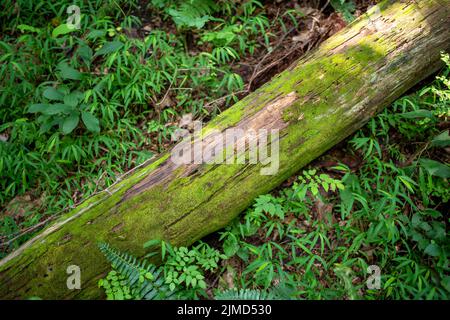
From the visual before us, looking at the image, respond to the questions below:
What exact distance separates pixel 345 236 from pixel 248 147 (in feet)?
3.52

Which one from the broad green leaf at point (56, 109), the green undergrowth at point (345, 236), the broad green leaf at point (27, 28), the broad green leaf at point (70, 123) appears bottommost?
the green undergrowth at point (345, 236)

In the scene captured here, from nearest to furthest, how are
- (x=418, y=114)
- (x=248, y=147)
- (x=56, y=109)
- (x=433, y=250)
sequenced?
(x=433, y=250)
(x=248, y=147)
(x=418, y=114)
(x=56, y=109)

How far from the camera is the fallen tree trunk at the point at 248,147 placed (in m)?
2.47

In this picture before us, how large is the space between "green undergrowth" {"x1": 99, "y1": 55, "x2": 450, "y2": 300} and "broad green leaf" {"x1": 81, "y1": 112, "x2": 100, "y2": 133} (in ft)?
4.73

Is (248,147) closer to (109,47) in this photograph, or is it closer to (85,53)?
(109,47)

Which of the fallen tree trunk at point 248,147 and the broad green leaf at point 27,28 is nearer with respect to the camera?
the fallen tree trunk at point 248,147

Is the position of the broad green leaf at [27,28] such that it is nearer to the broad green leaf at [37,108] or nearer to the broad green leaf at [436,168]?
the broad green leaf at [37,108]

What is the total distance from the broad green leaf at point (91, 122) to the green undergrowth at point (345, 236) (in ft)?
4.73

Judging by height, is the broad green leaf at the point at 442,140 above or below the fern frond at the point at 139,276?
below

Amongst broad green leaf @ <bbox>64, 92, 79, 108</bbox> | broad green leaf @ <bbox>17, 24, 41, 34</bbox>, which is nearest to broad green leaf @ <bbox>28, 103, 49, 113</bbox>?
broad green leaf @ <bbox>64, 92, 79, 108</bbox>

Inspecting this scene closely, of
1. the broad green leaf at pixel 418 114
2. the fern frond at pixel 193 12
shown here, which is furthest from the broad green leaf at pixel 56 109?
the broad green leaf at pixel 418 114

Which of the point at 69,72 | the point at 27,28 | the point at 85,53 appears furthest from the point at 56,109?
the point at 27,28

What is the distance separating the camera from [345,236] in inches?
110
